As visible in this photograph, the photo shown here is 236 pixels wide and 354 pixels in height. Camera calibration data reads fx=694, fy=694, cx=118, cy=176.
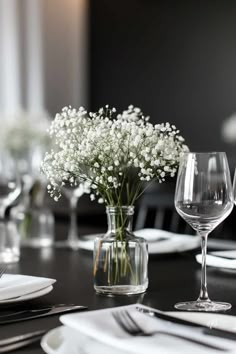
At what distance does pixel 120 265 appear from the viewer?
1196 mm

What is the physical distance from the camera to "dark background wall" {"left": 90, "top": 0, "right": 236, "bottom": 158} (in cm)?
571

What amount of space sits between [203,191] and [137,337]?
14.1 inches

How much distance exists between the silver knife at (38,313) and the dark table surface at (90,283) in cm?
1

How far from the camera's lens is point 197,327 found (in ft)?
2.64

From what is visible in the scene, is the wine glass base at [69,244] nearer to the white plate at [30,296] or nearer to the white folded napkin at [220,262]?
the white folded napkin at [220,262]

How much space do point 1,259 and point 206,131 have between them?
4348 mm

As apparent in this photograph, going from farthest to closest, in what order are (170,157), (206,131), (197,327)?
(206,131) < (170,157) < (197,327)

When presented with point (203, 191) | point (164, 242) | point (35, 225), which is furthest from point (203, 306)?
point (35, 225)

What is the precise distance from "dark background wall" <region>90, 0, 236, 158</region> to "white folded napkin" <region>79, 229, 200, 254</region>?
3.98 m

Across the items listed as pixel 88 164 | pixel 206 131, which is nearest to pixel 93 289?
pixel 88 164

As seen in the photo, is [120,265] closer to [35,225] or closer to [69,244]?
[69,244]

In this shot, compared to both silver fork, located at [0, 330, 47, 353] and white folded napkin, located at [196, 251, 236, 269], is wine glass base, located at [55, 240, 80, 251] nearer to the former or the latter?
white folded napkin, located at [196, 251, 236, 269]

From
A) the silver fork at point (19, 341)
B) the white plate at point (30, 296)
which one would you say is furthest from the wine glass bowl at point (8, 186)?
the silver fork at point (19, 341)

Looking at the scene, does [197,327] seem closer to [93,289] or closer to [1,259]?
[93,289]
